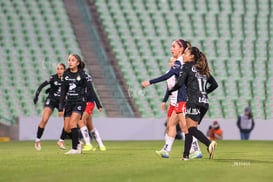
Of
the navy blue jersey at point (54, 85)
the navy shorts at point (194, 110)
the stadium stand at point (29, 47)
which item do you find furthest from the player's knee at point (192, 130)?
the stadium stand at point (29, 47)

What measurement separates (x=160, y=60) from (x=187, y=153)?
2218cm

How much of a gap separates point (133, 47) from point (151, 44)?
86 cm

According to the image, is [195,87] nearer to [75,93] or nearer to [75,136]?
[75,136]

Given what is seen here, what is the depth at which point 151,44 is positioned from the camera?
3675 cm

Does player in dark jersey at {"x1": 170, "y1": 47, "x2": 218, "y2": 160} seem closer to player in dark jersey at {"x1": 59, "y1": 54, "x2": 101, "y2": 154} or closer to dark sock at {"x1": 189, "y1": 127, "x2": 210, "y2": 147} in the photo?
dark sock at {"x1": 189, "y1": 127, "x2": 210, "y2": 147}

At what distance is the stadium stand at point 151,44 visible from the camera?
34156 millimetres

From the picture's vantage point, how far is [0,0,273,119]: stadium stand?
112 feet

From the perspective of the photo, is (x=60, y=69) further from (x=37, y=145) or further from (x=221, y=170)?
(x=221, y=170)

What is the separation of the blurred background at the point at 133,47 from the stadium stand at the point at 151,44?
0.04 metres

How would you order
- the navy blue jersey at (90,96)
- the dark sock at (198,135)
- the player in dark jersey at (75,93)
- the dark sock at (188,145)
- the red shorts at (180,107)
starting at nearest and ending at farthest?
the dark sock at (198,135) → the dark sock at (188,145) → the red shorts at (180,107) → the player in dark jersey at (75,93) → the navy blue jersey at (90,96)

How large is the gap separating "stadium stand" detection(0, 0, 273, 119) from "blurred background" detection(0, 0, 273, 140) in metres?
0.04

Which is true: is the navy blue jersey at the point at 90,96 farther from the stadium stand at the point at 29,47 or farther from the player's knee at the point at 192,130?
the stadium stand at the point at 29,47

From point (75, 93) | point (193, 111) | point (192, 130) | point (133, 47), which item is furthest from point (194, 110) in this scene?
point (133, 47)

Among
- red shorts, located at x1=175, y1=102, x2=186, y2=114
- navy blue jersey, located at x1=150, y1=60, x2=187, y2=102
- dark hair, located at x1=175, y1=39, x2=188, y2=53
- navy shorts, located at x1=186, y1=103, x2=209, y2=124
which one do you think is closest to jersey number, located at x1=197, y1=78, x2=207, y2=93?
navy shorts, located at x1=186, y1=103, x2=209, y2=124
